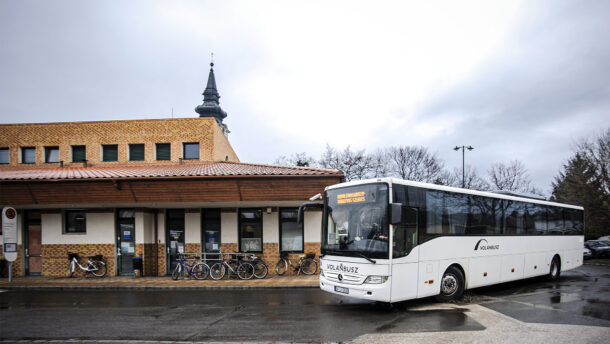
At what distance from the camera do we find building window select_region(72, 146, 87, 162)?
1934 cm

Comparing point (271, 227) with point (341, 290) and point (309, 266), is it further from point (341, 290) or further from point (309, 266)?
point (341, 290)

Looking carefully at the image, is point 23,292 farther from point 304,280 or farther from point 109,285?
point 304,280

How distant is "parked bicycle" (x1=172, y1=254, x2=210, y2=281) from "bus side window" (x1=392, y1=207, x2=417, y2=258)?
861 cm

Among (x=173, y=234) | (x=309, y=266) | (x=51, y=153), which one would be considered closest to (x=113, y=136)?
(x=51, y=153)

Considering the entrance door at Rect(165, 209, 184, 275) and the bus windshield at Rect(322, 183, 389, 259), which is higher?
the bus windshield at Rect(322, 183, 389, 259)

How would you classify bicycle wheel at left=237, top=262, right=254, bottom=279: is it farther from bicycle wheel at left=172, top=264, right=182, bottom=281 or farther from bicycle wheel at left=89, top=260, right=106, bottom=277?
bicycle wheel at left=89, top=260, right=106, bottom=277

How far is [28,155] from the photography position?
64.0ft

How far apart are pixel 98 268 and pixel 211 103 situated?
27.5 metres

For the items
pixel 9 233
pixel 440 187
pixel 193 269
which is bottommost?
pixel 193 269

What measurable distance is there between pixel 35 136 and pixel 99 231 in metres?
8.44

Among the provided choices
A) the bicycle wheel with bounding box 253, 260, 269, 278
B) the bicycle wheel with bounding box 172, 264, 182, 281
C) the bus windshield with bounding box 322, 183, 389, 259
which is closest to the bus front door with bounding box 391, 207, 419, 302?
the bus windshield with bounding box 322, 183, 389, 259

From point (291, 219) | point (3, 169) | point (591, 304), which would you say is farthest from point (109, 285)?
point (591, 304)

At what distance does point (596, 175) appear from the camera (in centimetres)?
2789

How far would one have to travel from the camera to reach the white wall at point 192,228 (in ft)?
50.1
